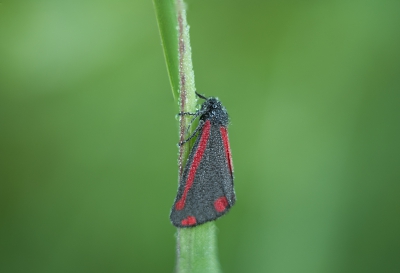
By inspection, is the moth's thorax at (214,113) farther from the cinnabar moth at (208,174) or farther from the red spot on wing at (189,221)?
the red spot on wing at (189,221)

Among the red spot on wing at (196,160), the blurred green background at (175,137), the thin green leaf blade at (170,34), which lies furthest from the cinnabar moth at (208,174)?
the blurred green background at (175,137)

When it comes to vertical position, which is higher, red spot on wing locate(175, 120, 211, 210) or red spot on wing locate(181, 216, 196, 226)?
red spot on wing locate(175, 120, 211, 210)

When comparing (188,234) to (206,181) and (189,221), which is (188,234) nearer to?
(189,221)

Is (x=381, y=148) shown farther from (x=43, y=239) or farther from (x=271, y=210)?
(x=43, y=239)

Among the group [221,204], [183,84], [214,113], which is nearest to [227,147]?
[214,113]

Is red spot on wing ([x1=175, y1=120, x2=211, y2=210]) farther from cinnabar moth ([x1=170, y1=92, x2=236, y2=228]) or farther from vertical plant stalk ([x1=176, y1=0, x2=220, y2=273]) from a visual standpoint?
vertical plant stalk ([x1=176, y1=0, x2=220, y2=273])

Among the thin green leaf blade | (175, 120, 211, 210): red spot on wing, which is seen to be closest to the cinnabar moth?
(175, 120, 211, 210): red spot on wing

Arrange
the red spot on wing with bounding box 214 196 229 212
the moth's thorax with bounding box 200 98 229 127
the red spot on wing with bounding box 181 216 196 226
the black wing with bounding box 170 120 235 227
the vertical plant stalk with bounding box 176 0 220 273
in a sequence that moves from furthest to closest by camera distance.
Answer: the moth's thorax with bounding box 200 98 229 127 → the red spot on wing with bounding box 214 196 229 212 → the black wing with bounding box 170 120 235 227 → the red spot on wing with bounding box 181 216 196 226 → the vertical plant stalk with bounding box 176 0 220 273
